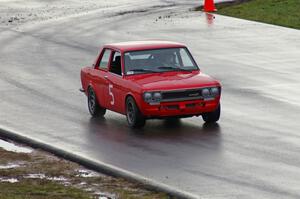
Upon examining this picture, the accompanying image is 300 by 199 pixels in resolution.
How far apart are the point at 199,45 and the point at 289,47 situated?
3078 mm

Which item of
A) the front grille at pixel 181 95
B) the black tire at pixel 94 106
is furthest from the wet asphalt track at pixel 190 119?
the front grille at pixel 181 95

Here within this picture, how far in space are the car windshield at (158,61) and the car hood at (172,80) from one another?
23 centimetres

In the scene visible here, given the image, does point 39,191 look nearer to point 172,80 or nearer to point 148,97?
point 148,97

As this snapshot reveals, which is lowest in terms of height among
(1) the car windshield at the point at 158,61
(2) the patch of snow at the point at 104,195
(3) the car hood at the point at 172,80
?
(2) the patch of snow at the point at 104,195

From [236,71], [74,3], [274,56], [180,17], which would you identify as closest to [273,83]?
[236,71]

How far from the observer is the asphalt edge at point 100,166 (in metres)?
15.2

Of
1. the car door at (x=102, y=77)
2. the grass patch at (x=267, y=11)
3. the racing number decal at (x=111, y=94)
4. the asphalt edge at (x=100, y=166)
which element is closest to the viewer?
the asphalt edge at (x=100, y=166)

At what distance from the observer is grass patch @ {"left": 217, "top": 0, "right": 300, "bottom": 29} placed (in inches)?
1599

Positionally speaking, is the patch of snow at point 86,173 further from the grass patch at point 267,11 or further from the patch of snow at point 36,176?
the grass patch at point 267,11

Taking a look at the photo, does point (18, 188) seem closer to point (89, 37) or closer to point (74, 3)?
point (89, 37)

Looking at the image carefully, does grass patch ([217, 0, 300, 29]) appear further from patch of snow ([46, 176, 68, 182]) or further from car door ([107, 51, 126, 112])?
patch of snow ([46, 176, 68, 182])

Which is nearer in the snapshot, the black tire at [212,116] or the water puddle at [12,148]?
the water puddle at [12,148]

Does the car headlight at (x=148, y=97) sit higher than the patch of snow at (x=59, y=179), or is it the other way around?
the car headlight at (x=148, y=97)

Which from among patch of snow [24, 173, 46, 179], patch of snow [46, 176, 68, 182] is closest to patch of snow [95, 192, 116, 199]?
patch of snow [46, 176, 68, 182]
